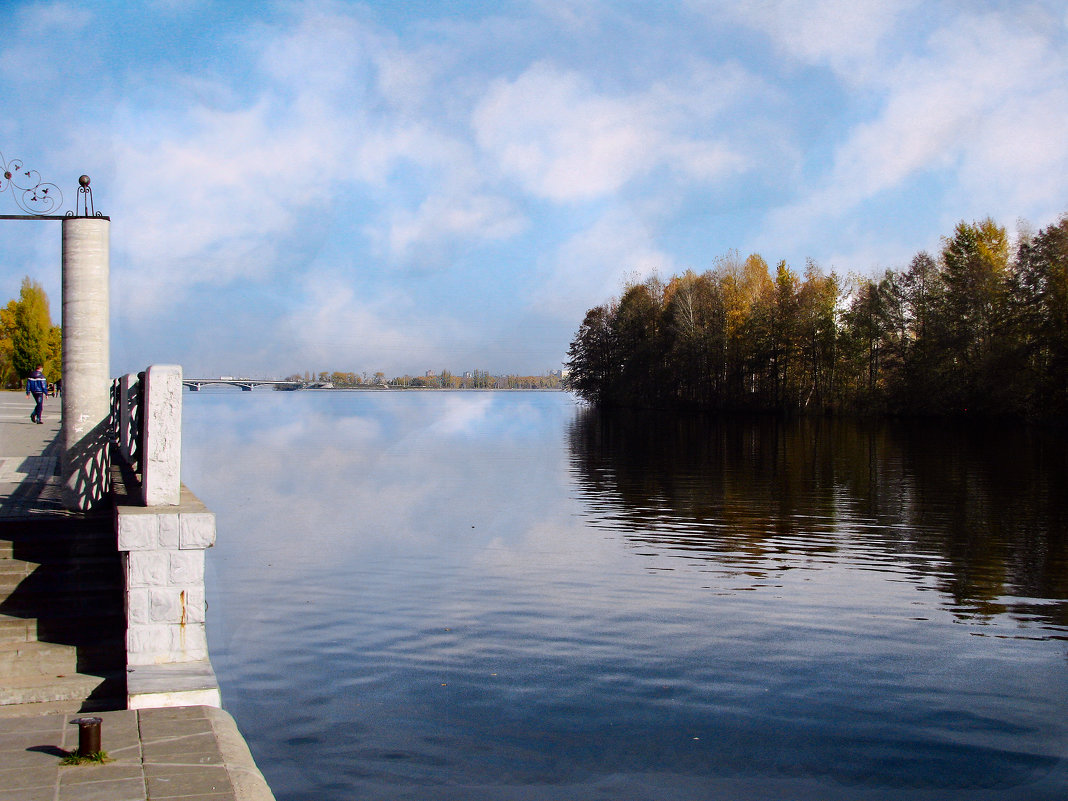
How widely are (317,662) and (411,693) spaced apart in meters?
Answer: 1.41

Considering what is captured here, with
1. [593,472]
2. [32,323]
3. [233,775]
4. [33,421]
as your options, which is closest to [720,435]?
[593,472]

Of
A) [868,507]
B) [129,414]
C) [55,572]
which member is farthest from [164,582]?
[868,507]

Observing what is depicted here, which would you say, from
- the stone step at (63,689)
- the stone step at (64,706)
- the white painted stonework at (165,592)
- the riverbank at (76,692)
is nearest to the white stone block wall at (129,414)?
the riverbank at (76,692)

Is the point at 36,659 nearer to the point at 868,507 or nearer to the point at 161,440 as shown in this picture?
the point at 161,440

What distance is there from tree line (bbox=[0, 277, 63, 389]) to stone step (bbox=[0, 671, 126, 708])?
8345 cm

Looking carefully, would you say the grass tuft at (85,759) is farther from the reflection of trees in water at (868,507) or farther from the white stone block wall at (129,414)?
the reflection of trees in water at (868,507)

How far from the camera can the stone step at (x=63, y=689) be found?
6777 millimetres

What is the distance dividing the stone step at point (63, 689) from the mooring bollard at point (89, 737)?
2389mm

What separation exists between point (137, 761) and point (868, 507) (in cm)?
1807

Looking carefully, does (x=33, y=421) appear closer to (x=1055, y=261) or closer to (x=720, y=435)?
(x=720, y=435)

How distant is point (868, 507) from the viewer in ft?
65.4

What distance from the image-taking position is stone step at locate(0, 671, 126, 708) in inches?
267

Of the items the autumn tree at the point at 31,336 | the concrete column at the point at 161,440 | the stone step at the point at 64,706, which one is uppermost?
the autumn tree at the point at 31,336

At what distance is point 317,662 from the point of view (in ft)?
29.3
